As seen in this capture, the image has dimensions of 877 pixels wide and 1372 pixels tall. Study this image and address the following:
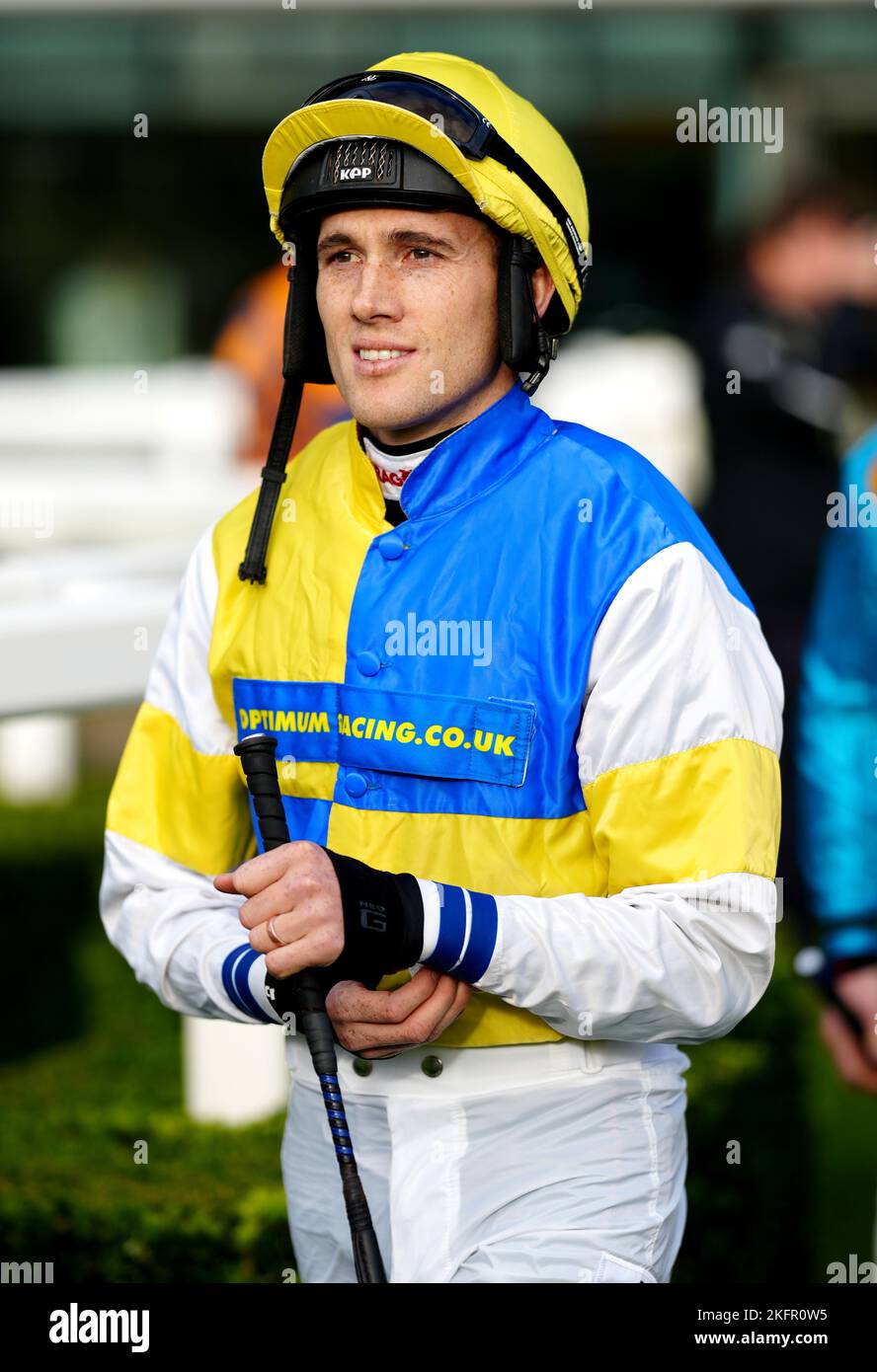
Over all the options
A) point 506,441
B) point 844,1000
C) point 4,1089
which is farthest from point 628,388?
point 506,441

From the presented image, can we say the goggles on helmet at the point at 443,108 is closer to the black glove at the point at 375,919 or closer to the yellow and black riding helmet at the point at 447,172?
the yellow and black riding helmet at the point at 447,172

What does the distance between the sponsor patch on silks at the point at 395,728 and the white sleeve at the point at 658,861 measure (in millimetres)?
97

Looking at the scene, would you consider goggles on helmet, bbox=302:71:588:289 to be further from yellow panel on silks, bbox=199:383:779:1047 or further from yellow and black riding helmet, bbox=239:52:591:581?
yellow panel on silks, bbox=199:383:779:1047

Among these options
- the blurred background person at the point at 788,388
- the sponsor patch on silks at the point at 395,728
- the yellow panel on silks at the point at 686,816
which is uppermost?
the blurred background person at the point at 788,388

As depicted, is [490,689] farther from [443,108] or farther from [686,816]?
[443,108]

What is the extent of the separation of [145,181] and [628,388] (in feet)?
26.2

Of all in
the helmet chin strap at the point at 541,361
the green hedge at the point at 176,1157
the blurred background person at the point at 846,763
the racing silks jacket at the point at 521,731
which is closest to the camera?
the racing silks jacket at the point at 521,731

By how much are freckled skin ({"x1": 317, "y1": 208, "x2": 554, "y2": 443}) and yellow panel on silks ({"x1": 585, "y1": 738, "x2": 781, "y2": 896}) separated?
538mm

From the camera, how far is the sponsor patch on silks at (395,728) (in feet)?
8.27

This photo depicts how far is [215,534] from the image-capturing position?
9.41ft

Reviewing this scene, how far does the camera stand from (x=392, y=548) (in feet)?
8.64

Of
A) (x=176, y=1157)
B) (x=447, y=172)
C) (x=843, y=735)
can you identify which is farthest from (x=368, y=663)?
(x=176, y=1157)

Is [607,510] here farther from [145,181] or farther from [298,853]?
[145,181]

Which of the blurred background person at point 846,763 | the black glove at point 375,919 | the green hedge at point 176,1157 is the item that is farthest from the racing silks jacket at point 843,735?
the black glove at point 375,919
